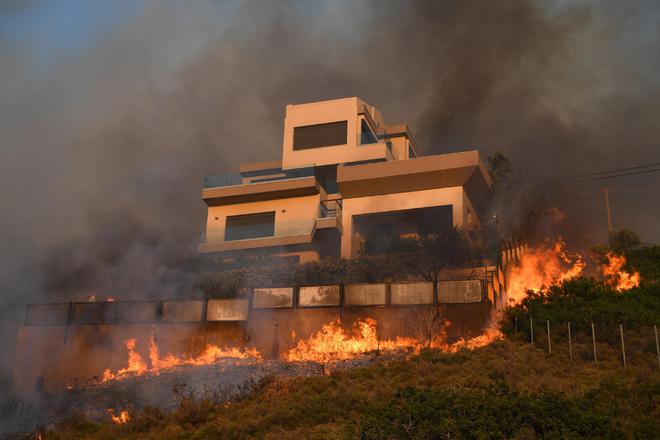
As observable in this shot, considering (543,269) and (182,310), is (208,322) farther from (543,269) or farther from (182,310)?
(543,269)

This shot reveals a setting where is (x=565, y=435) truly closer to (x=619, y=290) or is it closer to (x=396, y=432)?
(x=396, y=432)

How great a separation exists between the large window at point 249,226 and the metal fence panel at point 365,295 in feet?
52.2

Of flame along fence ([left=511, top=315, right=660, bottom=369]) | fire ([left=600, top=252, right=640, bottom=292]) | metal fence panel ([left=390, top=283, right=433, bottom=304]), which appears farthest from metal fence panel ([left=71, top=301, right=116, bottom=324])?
fire ([left=600, top=252, right=640, bottom=292])

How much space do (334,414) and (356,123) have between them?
28.8 meters

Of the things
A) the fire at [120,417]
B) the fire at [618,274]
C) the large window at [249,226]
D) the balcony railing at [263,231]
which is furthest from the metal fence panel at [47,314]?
the fire at [618,274]

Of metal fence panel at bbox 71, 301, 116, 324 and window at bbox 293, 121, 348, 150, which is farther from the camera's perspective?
window at bbox 293, 121, 348, 150

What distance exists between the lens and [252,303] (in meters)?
33.2

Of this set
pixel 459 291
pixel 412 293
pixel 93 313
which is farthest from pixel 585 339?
pixel 93 313

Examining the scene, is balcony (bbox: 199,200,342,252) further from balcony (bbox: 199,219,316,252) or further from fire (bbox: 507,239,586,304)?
fire (bbox: 507,239,586,304)

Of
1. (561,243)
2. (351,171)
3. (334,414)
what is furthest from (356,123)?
(334,414)

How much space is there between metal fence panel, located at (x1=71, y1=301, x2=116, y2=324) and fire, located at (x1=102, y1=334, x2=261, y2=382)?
Answer: 6.21ft

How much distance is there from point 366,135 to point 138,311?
829 inches

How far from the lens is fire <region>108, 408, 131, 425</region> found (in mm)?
24011

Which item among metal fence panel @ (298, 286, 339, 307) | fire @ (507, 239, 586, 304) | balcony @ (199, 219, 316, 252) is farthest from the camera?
balcony @ (199, 219, 316, 252)
